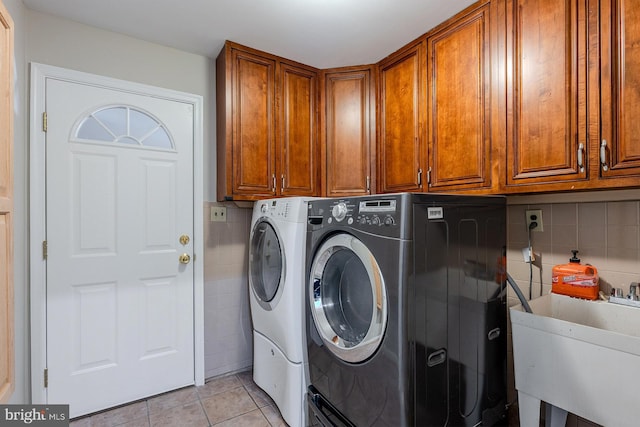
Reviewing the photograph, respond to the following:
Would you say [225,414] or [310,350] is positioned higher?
[310,350]

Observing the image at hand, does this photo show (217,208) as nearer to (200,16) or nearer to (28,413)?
(200,16)

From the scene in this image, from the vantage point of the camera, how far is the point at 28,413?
1465mm

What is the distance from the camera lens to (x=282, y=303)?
1668 millimetres

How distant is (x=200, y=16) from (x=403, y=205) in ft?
5.03

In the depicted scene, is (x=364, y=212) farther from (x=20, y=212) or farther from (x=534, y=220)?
(x=20, y=212)

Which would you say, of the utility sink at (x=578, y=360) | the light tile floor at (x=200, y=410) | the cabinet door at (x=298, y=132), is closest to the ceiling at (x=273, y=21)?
the cabinet door at (x=298, y=132)

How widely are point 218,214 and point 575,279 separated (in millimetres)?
2064

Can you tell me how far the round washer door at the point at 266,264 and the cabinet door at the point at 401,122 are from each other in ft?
2.72

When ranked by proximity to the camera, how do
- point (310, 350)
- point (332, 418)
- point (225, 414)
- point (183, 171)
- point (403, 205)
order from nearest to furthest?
point (403, 205) → point (332, 418) → point (310, 350) → point (225, 414) → point (183, 171)

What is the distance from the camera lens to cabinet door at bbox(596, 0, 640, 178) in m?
1.01

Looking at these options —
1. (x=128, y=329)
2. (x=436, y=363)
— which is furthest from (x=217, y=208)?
(x=436, y=363)

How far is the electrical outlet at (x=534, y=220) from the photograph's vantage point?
5.12 feet

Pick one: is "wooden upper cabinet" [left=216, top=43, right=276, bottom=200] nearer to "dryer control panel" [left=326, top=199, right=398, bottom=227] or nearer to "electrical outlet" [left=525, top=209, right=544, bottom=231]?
"dryer control panel" [left=326, top=199, right=398, bottom=227]

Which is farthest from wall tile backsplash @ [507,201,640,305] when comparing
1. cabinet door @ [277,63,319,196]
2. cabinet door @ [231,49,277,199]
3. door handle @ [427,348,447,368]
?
cabinet door @ [231,49,277,199]
